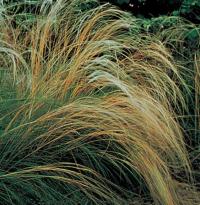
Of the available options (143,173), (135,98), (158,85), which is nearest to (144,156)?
(143,173)

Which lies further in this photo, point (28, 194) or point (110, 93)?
point (110, 93)

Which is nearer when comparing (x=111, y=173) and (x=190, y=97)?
(x=111, y=173)

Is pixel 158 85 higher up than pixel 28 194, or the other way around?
pixel 158 85

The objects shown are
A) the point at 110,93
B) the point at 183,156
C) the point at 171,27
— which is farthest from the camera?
the point at 171,27

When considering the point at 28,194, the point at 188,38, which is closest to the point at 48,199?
the point at 28,194

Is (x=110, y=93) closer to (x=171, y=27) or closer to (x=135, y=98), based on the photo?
(x=135, y=98)

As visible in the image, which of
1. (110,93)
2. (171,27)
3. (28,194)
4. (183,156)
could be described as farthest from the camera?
(171,27)

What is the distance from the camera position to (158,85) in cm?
407

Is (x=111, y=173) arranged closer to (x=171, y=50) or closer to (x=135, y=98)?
(x=135, y=98)

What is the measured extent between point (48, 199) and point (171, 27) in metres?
2.03

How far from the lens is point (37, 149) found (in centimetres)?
331

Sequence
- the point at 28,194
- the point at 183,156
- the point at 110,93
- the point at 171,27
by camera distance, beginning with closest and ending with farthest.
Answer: the point at 28,194
the point at 183,156
the point at 110,93
the point at 171,27

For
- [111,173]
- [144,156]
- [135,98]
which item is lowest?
[111,173]

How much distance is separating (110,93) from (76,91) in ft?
0.79
